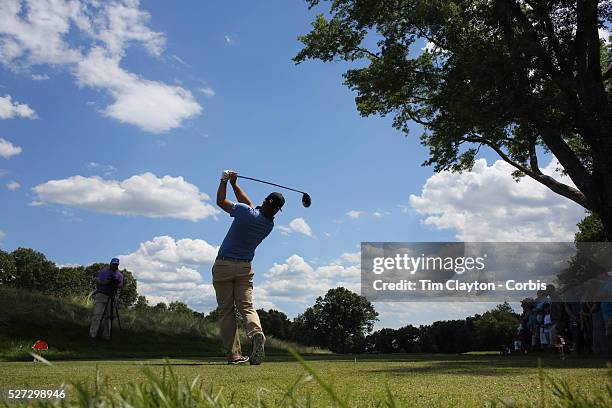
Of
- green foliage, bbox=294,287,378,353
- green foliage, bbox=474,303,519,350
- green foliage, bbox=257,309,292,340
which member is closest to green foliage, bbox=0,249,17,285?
green foliage, bbox=257,309,292,340

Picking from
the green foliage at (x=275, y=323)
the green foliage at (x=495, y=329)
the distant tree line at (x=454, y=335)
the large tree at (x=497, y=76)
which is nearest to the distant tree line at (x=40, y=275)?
the green foliage at (x=275, y=323)

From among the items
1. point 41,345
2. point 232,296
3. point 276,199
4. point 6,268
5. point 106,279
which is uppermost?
point 6,268

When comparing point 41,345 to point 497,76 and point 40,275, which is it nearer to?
point 497,76

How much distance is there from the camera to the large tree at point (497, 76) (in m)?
17.0

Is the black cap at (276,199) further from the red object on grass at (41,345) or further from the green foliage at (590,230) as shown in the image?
the green foliage at (590,230)

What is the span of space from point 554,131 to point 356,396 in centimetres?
1493

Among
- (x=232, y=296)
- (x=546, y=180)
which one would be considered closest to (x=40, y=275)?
(x=546, y=180)

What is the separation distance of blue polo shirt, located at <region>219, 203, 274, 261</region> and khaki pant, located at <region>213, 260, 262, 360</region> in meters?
0.16

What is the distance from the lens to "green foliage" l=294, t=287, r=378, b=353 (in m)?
80.9

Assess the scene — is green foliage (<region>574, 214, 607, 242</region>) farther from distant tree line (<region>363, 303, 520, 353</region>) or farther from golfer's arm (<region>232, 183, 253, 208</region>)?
golfer's arm (<region>232, 183, 253, 208</region>)

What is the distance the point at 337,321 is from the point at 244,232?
74215 millimetres

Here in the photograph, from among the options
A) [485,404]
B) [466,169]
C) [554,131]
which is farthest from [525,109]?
[485,404]

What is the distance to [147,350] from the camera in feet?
57.6

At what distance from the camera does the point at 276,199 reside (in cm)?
935
